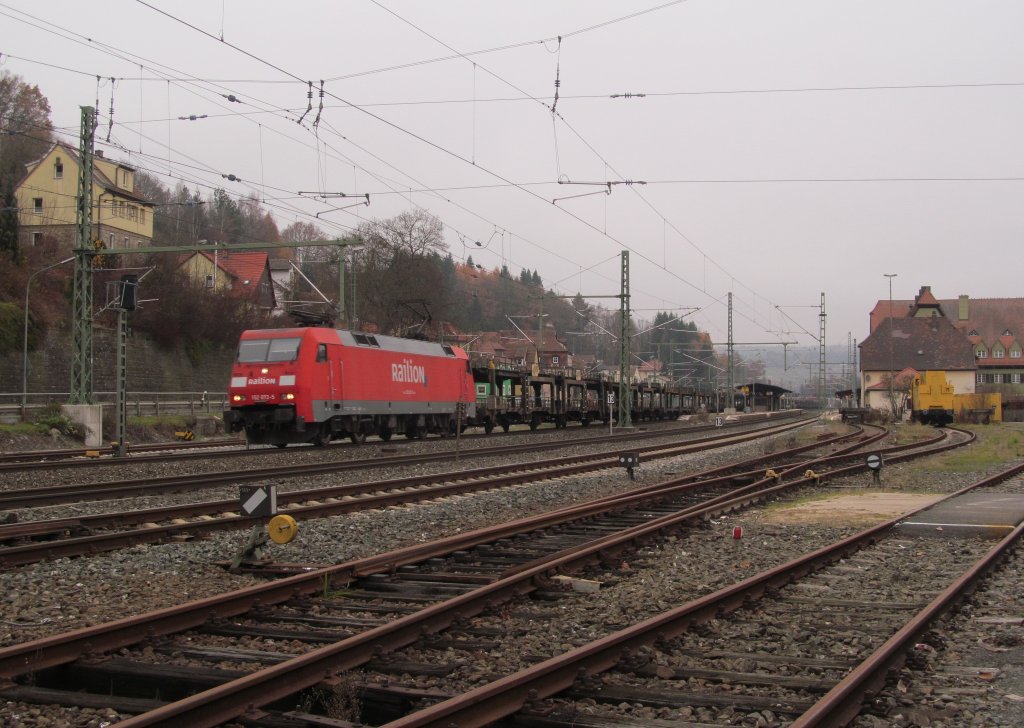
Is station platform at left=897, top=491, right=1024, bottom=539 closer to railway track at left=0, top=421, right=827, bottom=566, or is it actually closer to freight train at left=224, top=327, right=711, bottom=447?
railway track at left=0, top=421, right=827, bottom=566

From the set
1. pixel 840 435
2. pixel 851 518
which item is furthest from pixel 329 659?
pixel 840 435

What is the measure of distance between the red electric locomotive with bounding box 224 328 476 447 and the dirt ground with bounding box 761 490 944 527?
10.3 meters

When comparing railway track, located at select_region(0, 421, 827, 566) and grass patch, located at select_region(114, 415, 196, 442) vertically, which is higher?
grass patch, located at select_region(114, 415, 196, 442)

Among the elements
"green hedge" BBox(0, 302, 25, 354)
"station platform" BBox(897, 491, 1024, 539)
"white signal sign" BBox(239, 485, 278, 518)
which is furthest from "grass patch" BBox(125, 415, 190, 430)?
"station platform" BBox(897, 491, 1024, 539)

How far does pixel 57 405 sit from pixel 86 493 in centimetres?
1935

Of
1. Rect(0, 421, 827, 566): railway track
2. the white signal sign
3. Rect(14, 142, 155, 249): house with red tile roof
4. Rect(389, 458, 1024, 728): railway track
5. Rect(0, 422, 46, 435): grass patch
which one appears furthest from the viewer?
Rect(14, 142, 155, 249): house with red tile roof

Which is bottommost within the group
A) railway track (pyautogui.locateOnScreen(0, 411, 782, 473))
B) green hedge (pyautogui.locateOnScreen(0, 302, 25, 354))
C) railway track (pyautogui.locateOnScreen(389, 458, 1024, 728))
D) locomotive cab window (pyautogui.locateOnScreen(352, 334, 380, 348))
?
railway track (pyautogui.locateOnScreen(389, 458, 1024, 728))

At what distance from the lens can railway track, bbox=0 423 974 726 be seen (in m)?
5.13

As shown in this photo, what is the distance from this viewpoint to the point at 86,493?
14.3 metres

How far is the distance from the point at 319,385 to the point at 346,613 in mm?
17523

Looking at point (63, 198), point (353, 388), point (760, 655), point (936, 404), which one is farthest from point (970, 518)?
point (63, 198)

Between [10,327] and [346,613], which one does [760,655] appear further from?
[10,327]

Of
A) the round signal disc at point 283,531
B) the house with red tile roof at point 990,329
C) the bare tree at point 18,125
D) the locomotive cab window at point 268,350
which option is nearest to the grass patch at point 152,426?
the locomotive cab window at point 268,350

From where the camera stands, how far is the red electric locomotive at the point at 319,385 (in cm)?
2394
